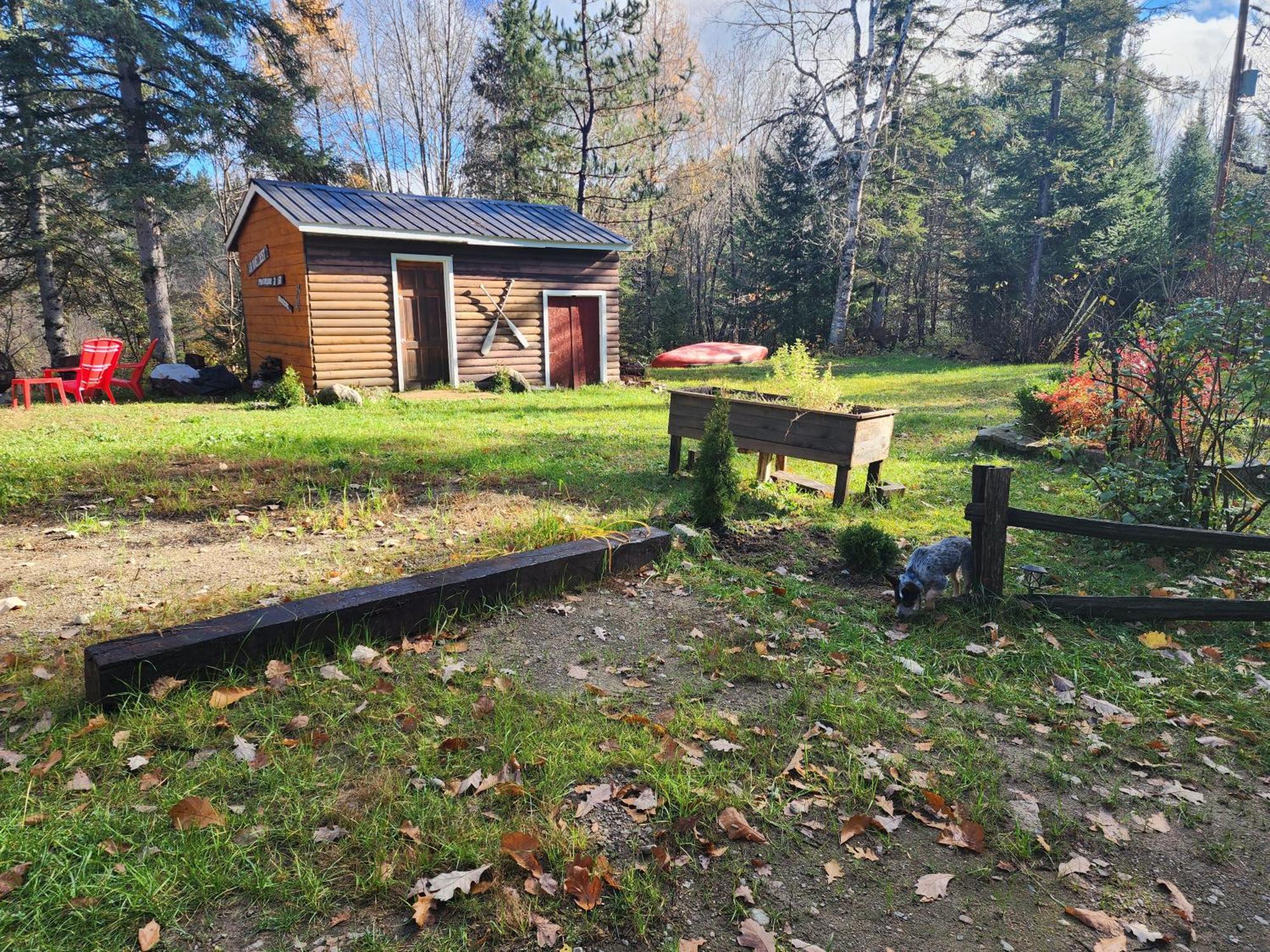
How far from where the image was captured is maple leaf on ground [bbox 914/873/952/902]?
2.30 m

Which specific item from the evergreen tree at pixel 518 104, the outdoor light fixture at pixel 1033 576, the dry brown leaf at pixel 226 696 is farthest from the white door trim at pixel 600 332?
the dry brown leaf at pixel 226 696

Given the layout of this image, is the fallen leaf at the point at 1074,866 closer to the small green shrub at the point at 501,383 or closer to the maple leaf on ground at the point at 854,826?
the maple leaf on ground at the point at 854,826

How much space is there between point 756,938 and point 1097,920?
1.11 metres

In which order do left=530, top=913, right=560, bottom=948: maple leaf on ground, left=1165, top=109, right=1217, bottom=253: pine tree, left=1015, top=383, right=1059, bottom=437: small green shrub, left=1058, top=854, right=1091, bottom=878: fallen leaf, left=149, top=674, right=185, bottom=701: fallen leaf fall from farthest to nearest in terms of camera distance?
left=1165, top=109, right=1217, bottom=253: pine tree, left=1015, top=383, right=1059, bottom=437: small green shrub, left=149, top=674, right=185, bottom=701: fallen leaf, left=1058, top=854, right=1091, bottom=878: fallen leaf, left=530, top=913, right=560, bottom=948: maple leaf on ground

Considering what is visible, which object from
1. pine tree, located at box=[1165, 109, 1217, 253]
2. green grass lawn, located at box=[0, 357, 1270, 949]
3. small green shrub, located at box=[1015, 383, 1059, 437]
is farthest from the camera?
pine tree, located at box=[1165, 109, 1217, 253]

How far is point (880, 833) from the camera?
8.50ft

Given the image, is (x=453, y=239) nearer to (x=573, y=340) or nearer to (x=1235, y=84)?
(x=573, y=340)

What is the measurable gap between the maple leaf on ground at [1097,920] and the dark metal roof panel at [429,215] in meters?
14.5

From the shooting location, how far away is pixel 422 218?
49.2 feet

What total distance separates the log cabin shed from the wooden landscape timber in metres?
11.2

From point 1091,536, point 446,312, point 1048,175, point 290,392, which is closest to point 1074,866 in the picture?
point 1091,536

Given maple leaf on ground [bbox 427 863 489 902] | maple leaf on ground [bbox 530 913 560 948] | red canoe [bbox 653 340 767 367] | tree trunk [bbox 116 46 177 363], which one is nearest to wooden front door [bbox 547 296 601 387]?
red canoe [bbox 653 340 767 367]

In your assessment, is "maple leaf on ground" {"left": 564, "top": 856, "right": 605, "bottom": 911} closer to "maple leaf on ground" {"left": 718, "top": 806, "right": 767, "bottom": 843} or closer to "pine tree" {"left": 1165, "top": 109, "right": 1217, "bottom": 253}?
"maple leaf on ground" {"left": 718, "top": 806, "right": 767, "bottom": 843}

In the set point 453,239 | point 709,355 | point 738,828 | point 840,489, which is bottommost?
point 738,828
